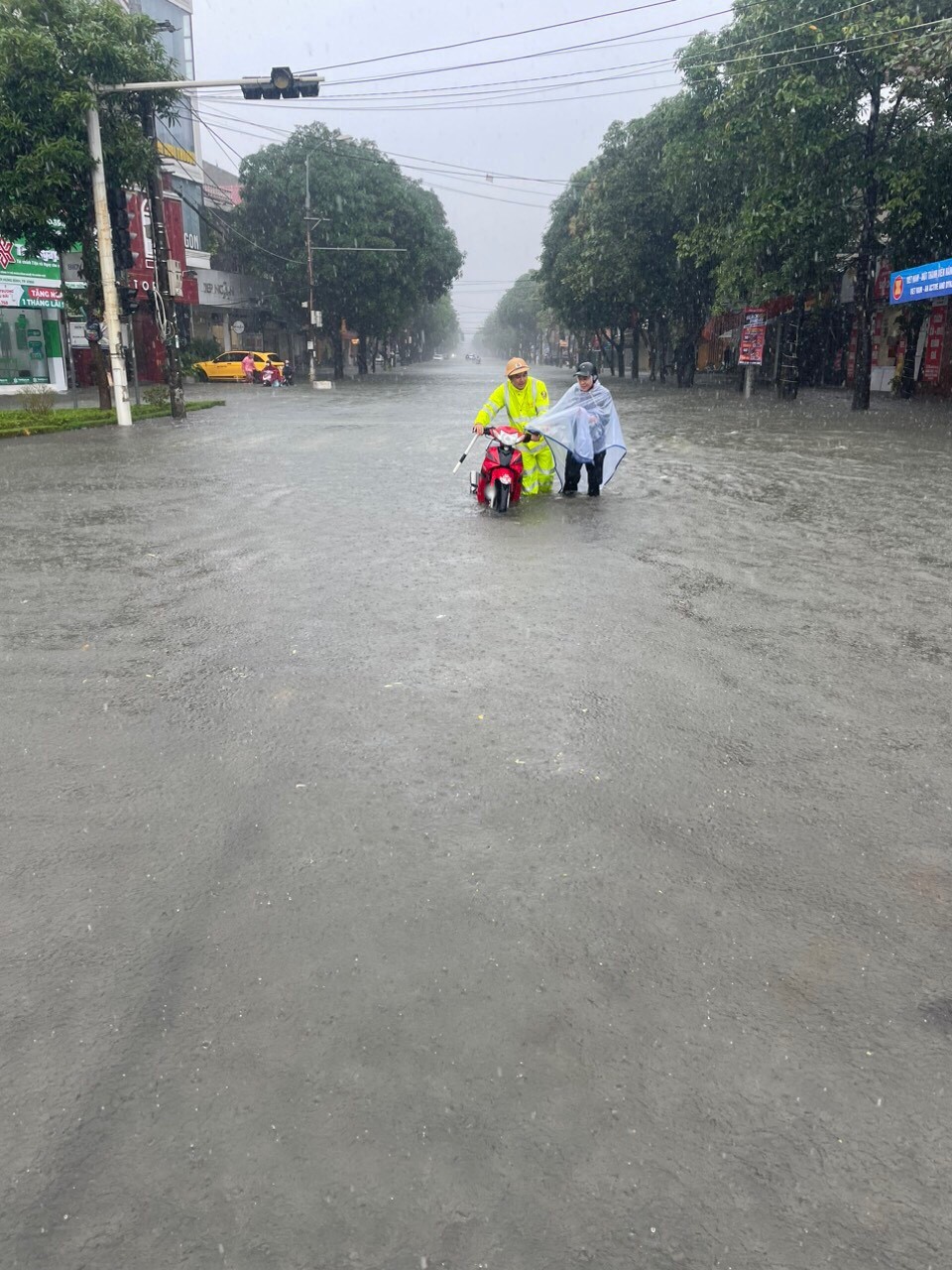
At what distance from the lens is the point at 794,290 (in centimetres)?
2944

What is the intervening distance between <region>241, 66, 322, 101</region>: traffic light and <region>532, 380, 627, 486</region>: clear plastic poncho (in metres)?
9.48

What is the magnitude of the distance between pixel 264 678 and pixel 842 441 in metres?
16.4

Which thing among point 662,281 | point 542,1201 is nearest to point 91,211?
point 542,1201

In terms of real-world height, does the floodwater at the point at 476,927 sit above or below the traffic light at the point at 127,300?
below

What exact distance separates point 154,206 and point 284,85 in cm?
664

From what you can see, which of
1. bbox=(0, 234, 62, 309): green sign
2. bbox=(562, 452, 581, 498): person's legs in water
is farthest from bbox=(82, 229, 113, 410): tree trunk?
bbox=(562, 452, 581, 498): person's legs in water

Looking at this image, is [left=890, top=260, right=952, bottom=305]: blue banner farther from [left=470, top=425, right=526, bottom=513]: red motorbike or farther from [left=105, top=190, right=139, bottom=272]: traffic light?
[left=105, top=190, right=139, bottom=272]: traffic light

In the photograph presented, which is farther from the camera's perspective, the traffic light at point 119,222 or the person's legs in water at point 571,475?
the traffic light at point 119,222

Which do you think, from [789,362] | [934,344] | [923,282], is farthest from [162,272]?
[934,344]

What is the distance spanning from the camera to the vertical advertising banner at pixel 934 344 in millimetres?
33812

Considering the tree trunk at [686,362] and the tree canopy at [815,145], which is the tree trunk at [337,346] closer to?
the tree trunk at [686,362]

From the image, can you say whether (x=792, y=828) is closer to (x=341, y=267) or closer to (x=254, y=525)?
(x=254, y=525)

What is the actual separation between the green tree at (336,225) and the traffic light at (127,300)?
30.5 meters

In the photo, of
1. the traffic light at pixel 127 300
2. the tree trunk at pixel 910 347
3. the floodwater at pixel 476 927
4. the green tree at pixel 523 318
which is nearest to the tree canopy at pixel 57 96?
the traffic light at pixel 127 300
